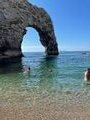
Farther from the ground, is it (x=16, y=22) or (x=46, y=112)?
(x=16, y=22)

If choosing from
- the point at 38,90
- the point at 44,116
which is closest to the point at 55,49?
the point at 38,90

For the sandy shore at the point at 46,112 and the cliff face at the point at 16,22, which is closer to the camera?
the sandy shore at the point at 46,112

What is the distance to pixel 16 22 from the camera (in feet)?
242

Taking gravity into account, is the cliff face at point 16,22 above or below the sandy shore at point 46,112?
above

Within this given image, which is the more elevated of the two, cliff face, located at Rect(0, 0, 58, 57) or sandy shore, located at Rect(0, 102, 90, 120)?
cliff face, located at Rect(0, 0, 58, 57)

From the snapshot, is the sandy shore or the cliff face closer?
the sandy shore

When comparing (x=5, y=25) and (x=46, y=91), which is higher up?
(x=5, y=25)

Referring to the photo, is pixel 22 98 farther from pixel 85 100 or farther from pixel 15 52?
pixel 15 52

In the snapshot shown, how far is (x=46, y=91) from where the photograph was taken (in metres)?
18.1

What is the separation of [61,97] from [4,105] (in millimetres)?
3445

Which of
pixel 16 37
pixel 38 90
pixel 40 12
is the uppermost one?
pixel 40 12

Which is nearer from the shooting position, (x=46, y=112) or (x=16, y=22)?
(x=46, y=112)

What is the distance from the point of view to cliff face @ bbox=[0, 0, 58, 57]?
69.6 metres

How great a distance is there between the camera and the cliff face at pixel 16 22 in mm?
69562
